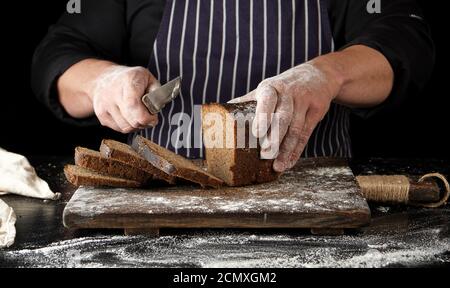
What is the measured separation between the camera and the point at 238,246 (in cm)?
209

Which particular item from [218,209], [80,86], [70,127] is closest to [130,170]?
[218,209]

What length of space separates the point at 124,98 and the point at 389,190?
896 millimetres

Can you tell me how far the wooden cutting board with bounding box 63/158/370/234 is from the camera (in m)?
2.16

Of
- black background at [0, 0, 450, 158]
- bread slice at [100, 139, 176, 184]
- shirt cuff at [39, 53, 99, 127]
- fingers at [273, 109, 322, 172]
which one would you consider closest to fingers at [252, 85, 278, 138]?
fingers at [273, 109, 322, 172]

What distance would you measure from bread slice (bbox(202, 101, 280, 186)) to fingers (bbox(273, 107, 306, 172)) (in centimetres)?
4

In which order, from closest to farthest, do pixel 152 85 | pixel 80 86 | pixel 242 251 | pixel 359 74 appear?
pixel 242 251 < pixel 152 85 < pixel 359 74 < pixel 80 86

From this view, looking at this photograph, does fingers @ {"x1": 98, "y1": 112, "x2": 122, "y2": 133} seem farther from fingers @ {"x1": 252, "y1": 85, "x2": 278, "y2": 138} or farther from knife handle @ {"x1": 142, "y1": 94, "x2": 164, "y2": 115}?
fingers @ {"x1": 252, "y1": 85, "x2": 278, "y2": 138}

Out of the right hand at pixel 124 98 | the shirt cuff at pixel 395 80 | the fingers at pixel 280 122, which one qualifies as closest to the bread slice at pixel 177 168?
the right hand at pixel 124 98

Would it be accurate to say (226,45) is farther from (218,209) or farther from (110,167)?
(218,209)

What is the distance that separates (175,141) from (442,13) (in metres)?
1.65

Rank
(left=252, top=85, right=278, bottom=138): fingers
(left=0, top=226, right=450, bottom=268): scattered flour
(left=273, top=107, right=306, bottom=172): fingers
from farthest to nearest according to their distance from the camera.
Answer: (left=273, top=107, right=306, bottom=172): fingers
(left=252, top=85, right=278, bottom=138): fingers
(left=0, top=226, right=450, bottom=268): scattered flour

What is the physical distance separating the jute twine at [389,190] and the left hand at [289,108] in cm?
25

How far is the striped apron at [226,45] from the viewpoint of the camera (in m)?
3.02

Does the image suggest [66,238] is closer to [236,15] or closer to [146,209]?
[146,209]
